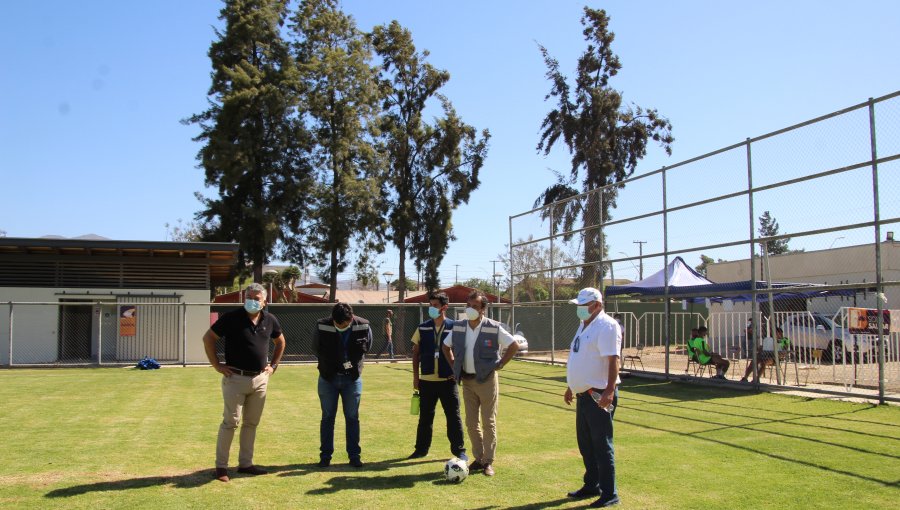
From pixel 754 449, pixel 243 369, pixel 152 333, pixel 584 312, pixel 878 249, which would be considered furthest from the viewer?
pixel 152 333

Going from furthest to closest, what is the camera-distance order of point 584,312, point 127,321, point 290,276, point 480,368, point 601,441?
point 290,276 < point 127,321 < point 480,368 < point 584,312 < point 601,441

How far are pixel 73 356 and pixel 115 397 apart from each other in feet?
42.6

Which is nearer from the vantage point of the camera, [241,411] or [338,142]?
[241,411]

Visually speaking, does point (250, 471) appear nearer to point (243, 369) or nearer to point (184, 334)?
point (243, 369)

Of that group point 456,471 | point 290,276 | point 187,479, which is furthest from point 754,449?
point 290,276

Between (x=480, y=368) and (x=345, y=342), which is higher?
(x=345, y=342)

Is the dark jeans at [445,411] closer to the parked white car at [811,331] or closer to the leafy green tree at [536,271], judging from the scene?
the parked white car at [811,331]

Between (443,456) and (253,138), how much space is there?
92.4 ft

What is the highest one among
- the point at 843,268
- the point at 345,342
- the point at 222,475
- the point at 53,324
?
the point at 843,268

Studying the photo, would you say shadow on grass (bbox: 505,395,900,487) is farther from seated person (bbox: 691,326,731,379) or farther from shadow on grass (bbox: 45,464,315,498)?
shadow on grass (bbox: 45,464,315,498)

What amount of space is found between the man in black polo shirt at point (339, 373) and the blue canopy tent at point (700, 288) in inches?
380

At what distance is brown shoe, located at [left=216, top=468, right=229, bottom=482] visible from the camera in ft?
22.6

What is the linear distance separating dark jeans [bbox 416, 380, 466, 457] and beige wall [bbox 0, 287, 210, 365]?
1767 centimetres

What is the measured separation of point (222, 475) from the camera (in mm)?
6918
